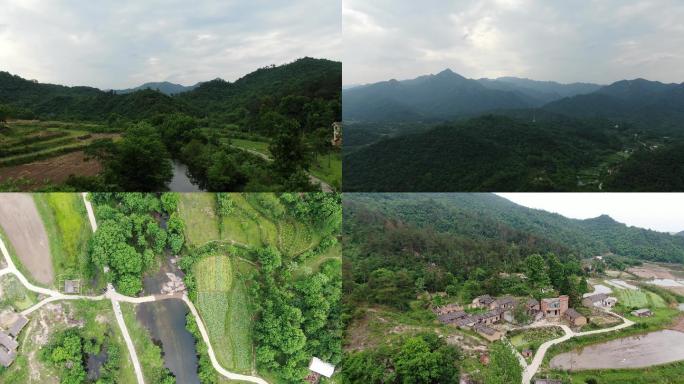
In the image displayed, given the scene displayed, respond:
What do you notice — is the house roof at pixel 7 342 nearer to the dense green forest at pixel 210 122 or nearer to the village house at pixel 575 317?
the dense green forest at pixel 210 122

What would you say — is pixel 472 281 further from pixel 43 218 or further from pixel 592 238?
pixel 43 218

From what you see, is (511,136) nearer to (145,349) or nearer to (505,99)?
(505,99)

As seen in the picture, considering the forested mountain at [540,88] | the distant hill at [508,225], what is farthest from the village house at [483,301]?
the forested mountain at [540,88]

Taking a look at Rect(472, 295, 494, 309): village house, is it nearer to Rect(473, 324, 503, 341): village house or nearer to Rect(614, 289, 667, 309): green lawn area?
Rect(473, 324, 503, 341): village house

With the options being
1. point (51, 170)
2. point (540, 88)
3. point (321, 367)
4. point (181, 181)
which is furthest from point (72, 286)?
point (540, 88)

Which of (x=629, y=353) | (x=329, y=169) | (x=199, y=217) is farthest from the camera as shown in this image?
(x=329, y=169)

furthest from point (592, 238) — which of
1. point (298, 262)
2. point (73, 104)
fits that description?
point (73, 104)

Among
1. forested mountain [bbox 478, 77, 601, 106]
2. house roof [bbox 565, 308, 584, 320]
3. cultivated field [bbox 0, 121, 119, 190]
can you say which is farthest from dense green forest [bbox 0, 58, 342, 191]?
house roof [bbox 565, 308, 584, 320]
